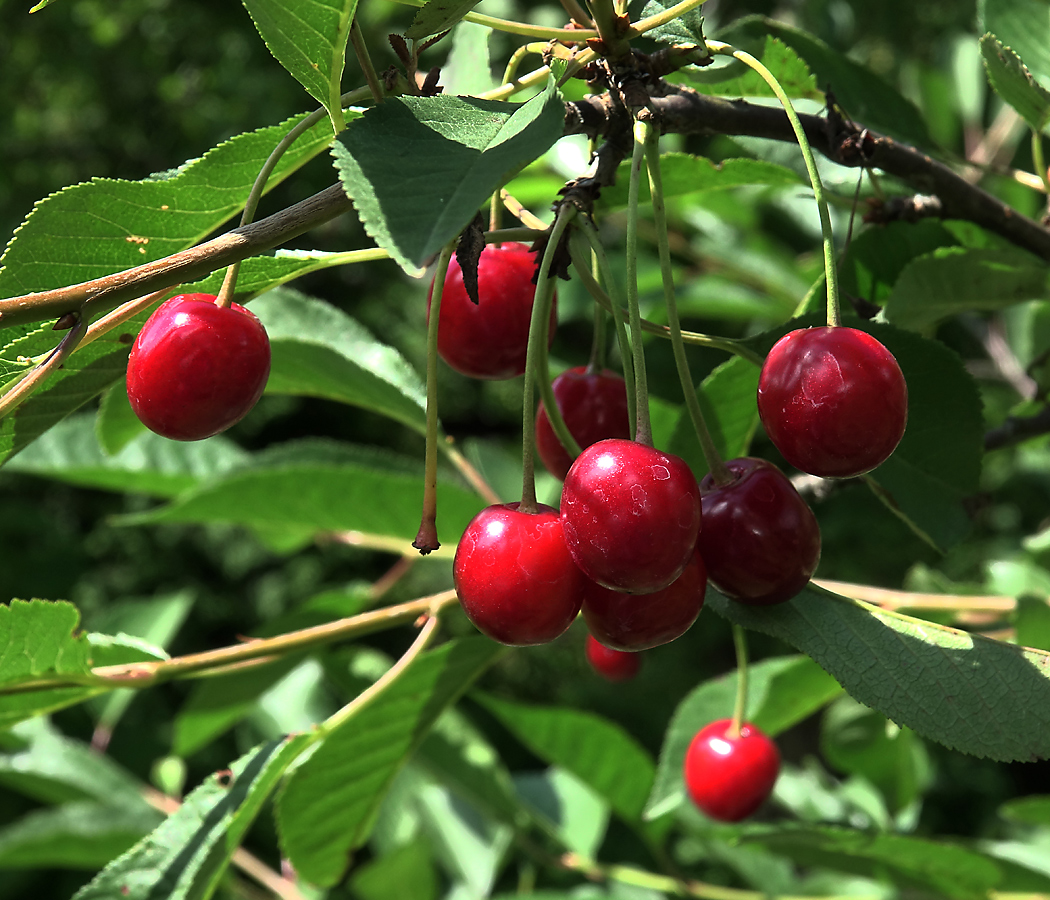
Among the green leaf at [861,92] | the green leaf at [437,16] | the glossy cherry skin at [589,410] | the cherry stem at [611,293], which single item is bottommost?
the glossy cherry skin at [589,410]

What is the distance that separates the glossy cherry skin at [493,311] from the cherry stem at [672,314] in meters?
0.14

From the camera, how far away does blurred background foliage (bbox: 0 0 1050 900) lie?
2.43 meters

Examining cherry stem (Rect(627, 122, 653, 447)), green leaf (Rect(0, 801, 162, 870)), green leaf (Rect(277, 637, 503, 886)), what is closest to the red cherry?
green leaf (Rect(277, 637, 503, 886))

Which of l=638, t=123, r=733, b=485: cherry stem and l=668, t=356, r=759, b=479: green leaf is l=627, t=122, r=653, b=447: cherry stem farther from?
l=668, t=356, r=759, b=479: green leaf

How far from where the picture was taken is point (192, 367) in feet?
2.55

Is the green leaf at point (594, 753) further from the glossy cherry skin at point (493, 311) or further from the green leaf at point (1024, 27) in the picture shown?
the green leaf at point (1024, 27)

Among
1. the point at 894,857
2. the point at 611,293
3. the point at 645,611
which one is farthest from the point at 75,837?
the point at 611,293

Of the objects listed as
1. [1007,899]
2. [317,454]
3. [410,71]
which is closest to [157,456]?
[317,454]

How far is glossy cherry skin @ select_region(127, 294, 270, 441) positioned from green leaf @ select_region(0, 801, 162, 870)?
1.51 meters

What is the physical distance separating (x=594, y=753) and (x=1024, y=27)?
1452 millimetres

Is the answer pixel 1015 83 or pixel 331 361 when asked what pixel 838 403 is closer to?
pixel 1015 83

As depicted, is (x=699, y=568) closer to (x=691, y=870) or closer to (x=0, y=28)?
(x=691, y=870)

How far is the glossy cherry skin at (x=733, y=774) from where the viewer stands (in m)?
1.39

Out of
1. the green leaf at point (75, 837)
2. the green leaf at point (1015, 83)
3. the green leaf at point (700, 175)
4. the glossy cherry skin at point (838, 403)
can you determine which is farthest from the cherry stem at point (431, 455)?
the green leaf at point (75, 837)
